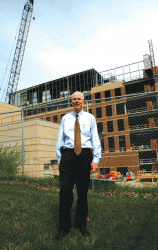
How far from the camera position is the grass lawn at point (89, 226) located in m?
2.33

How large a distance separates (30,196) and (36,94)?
152ft

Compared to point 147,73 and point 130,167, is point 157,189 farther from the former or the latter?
point 147,73

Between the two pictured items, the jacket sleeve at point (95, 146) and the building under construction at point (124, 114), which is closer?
the jacket sleeve at point (95, 146)

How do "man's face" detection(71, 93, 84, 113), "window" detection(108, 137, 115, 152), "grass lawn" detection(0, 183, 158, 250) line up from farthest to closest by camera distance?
1. "window" detection(108, 137, 115, 152)
2. "man's face" detection(71, 93, 84, 113)
3. "grass lawn" detection(0, 183, 158, 250)

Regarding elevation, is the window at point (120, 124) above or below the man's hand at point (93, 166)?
above

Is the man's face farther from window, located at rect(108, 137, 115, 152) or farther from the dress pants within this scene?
window, located at rect(108, 137, 115, 152)

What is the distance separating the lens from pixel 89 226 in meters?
2.97

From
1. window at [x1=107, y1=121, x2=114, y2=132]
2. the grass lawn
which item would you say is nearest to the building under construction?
window at [x1=107, y1=121, x2=114, y2=132]

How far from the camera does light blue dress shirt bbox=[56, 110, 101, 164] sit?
2.94m

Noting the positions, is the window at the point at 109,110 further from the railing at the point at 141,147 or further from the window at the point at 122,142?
the railing at the point at 141,147

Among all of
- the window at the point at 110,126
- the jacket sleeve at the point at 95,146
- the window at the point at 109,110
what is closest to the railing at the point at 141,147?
the window at the point at 110,126

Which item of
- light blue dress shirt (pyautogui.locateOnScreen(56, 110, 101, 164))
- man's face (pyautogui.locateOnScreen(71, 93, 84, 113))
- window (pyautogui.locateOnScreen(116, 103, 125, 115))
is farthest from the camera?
window (pyautogui.locateOnScreen(116, 103, 125, 115))

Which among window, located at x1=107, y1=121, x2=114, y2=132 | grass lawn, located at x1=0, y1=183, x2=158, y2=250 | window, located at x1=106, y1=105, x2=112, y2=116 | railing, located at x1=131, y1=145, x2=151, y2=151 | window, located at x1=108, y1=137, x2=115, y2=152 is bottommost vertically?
grass lawn, located at x1=0, y1=183, x2=158, y2=250

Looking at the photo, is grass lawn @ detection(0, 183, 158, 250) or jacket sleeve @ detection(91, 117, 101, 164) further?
jacket sleeve @ detection(91, 117, 101, 164)
